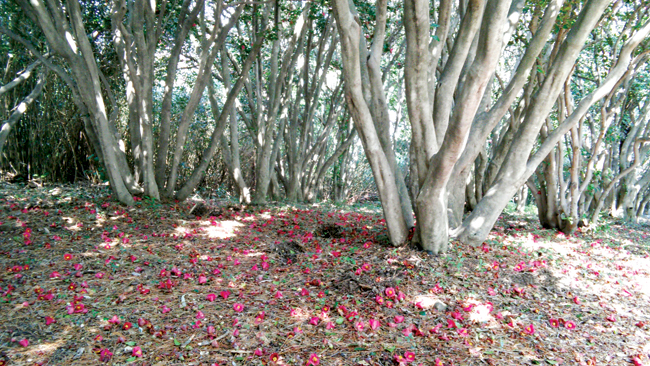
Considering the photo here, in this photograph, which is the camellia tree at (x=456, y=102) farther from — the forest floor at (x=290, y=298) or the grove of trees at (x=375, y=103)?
the forest floor at (x=290, y=298)

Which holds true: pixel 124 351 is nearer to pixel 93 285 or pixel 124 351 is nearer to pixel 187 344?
pixel 187 344

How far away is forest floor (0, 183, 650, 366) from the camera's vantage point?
7.85 ft

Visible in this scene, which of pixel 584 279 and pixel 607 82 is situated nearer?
pixel 584 279

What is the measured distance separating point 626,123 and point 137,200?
1040 cm

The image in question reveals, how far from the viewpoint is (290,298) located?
3037 millimetres

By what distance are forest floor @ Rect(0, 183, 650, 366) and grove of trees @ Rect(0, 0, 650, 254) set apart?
663 mm

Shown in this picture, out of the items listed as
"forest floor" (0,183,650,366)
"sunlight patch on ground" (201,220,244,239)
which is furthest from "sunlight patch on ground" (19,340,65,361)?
"sunlight patch on ground" (201,220,244,239)

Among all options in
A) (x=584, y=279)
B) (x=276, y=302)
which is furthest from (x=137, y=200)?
(x=584, y=279)

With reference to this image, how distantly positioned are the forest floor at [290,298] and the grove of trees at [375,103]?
2.18 feet

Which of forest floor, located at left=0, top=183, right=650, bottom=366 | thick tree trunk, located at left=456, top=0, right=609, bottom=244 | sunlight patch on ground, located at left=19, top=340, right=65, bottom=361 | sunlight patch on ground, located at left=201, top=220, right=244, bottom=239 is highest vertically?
thick tree trunk, located at left=456, top=0, right=609, bottom=244

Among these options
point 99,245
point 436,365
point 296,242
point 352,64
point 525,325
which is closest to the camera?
point 436,365

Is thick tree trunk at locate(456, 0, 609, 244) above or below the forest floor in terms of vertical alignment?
above

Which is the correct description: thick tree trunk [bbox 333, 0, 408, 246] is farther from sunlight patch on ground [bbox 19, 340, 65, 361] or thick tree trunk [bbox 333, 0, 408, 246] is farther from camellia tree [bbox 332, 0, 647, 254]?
sunlight patch on ground [bbox 19, 340, 65, 361]

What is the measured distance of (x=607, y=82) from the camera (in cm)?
446
